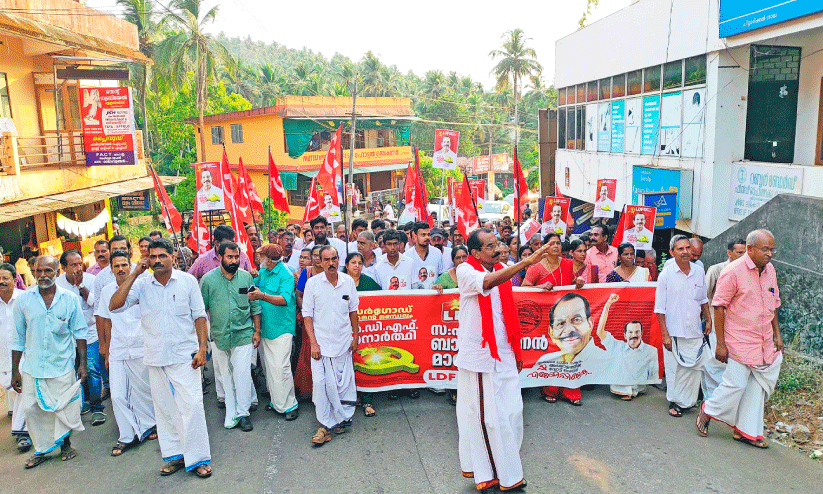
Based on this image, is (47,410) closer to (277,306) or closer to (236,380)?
(236,380)

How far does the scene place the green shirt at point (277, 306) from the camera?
6270 millimetres

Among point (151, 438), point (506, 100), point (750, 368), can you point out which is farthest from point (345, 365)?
point (506, 100)

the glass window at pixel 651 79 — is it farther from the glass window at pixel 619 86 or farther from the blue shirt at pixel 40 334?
the blue shirt at pixel 40 334

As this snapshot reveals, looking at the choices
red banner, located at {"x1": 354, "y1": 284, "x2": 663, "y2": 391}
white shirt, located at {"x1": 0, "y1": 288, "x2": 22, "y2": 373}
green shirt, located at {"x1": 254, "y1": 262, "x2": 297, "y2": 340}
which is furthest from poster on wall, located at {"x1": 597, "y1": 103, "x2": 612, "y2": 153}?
white shirt, located at {"x1": 0, "y1": 288, "x2": 22, "y2": 373}

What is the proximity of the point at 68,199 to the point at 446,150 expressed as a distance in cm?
772

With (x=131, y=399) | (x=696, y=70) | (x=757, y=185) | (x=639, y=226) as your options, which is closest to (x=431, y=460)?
(x=131, y=399)

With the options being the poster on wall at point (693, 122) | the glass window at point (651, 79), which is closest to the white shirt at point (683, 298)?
the poster on wall at point (693, 122)

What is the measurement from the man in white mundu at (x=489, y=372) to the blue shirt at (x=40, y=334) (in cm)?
349

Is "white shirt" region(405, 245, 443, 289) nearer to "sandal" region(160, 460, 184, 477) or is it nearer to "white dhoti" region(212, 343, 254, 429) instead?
"white dhoti" region(212, 343, 254, 429)

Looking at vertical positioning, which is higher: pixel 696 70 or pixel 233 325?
pixel 696 70

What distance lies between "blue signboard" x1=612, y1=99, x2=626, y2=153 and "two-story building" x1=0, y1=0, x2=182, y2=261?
1150cm

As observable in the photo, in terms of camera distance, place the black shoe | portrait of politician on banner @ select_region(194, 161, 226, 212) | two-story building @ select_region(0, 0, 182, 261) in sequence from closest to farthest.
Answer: the black shoe
portrait of politician on banner @ select_region(194, 161, 226, 212)
two-story building @ select_region(0, 0, 182, 261)

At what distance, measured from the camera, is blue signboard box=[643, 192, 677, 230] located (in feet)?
38.4

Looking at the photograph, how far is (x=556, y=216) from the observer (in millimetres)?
11438
